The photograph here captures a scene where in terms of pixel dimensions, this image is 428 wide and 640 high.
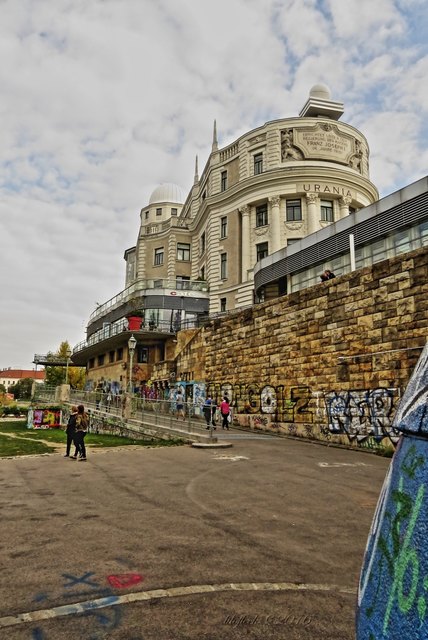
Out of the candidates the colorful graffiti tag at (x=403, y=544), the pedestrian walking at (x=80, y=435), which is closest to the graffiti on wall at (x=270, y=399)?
the pedestrian walking at (x=80, y=435)

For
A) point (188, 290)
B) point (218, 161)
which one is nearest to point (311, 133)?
point (218, 161)

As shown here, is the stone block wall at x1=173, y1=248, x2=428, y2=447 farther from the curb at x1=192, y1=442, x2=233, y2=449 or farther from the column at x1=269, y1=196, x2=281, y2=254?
the column at x1=269, y1=196, x2=281, y2=254

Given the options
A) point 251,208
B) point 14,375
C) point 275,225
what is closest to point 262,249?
point 275,225

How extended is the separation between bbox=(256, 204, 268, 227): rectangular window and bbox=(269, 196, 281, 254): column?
107 centimetres

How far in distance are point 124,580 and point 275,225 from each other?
110 feet

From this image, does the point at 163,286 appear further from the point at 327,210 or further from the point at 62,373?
the point at 62,373

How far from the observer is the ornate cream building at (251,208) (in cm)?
3553

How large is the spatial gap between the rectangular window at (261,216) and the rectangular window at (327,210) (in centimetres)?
452

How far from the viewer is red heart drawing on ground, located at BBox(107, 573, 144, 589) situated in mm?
3883

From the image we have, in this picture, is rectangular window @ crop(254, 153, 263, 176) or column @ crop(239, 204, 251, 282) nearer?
column @ crop(239, 204, 251, 282)

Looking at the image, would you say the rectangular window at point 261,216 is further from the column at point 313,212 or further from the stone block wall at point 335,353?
the stone block wall at point 335,353

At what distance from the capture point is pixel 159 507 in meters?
6.89

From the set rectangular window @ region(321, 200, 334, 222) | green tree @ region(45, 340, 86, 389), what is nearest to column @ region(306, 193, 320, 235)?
rectangular window @ region(321, 200, 334, 222)

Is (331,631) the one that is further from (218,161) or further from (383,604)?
(218,161)
